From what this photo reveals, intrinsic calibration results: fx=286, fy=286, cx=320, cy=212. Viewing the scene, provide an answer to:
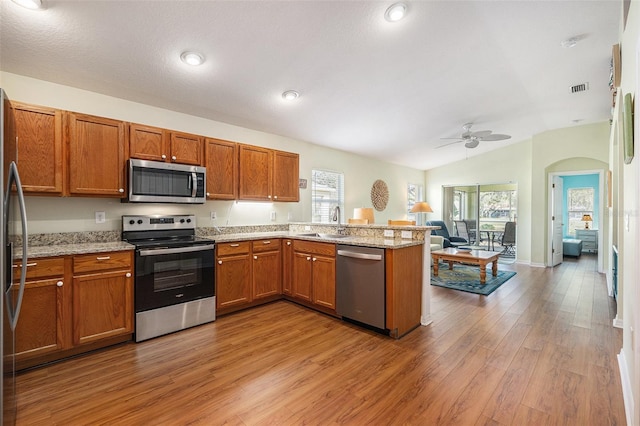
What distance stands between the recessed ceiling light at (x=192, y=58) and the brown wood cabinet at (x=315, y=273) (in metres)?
2.23

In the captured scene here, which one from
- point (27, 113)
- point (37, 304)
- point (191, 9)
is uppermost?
point (191, 9)

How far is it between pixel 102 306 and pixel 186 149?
5.90ft

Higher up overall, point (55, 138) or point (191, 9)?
point (191, 9)

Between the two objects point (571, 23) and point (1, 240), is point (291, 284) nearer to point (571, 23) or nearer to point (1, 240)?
point (1, 240)

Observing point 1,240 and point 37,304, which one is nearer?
point 1,240

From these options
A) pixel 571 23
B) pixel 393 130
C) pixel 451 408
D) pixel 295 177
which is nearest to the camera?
pixel 451 408

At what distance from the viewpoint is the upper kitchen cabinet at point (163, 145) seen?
2971mm

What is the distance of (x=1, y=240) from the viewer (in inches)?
49.7

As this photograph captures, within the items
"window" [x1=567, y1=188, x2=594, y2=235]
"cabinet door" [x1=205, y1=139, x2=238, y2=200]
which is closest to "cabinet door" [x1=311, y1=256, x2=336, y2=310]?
"cabinet door" [x1=205, y1=139, x2=238, y2=200]

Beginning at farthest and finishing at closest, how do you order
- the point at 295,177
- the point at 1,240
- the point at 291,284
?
the point at 295,177, the point at 291,284, the point at 1,240

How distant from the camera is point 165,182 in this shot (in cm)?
312

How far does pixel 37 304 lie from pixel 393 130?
5154 mm

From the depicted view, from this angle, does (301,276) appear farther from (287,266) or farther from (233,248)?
(233,248)

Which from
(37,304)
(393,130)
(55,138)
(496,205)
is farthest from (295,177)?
(496,205)
